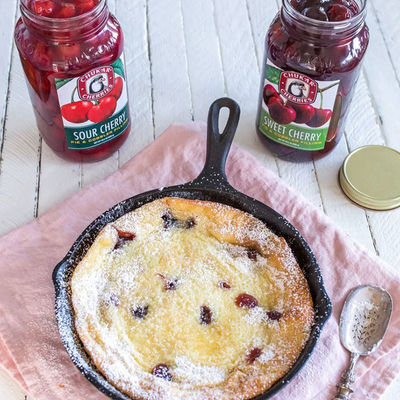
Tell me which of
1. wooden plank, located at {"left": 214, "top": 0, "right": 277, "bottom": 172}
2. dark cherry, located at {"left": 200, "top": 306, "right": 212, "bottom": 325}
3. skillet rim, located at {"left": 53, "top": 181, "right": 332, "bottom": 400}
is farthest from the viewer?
wooden plank, located at {"left": 214, "top": 0, "right": 277, "bottom": 172}

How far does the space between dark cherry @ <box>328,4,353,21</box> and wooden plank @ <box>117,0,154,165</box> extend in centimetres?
64

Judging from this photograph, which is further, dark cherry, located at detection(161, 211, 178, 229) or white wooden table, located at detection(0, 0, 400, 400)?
white wooden table, located at detection(0, 0, 400, 400)

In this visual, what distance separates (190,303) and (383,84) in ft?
3.38

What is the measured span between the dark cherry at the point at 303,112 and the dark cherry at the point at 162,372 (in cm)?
70

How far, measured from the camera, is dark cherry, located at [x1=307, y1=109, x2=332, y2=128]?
1527 millimetres

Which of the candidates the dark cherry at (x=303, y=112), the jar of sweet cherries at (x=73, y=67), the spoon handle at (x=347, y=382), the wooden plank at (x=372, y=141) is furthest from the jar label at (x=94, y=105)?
the spoon handle at (x=347, y=382)

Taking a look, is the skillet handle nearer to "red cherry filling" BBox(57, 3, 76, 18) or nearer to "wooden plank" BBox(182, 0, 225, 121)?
"wooden plank" BBox(182, 0, 225, 121)

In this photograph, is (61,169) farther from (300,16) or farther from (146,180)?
(300,16)

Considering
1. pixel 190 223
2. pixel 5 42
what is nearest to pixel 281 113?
pixel 190 223

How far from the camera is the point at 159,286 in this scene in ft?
4.44

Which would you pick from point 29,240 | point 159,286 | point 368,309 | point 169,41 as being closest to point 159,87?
point 169,41

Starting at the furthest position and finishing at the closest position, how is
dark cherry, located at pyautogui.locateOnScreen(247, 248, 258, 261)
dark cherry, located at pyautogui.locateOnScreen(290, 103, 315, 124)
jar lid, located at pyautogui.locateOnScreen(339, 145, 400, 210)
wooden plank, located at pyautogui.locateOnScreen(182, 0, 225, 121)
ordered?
wooden plank, located at pyautogui.locateOnScreen(182, 0, 225, 121) < jar lid, located at pyautogui.locateOnScreen(339, 145, 400, 210) < dark cherry, located at pyautogui.locateOnScreen(290, 103, 315, 124) < dark cherry, located at pyautogui.locateOnScreen(247, 248, 258, 261)

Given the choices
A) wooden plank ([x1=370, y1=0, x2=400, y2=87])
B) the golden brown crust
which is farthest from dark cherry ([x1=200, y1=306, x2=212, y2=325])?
wooden plank ([x1=370, y1=0, x2=400, y2=87])

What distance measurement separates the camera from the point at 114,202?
1.63 meters
